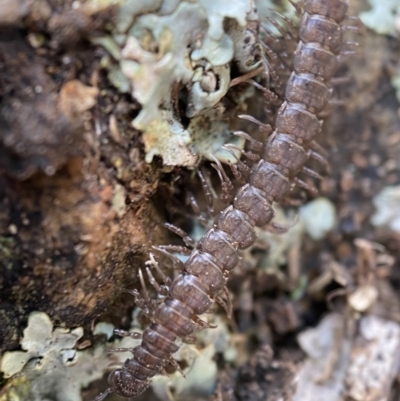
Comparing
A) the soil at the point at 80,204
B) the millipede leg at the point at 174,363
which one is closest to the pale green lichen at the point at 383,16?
the soil at the point at 80,204

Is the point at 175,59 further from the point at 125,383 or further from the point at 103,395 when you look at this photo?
the point at 103,395

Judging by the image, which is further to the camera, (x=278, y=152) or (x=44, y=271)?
(x=278, y=152)

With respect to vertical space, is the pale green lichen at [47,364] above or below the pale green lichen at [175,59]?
below

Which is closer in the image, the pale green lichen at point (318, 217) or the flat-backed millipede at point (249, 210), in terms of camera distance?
the flat-backed millipede at point (249, 210)

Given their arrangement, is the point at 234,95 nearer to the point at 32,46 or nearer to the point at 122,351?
the point at 32,46

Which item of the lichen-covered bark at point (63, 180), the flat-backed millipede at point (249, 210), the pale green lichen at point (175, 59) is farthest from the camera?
the flat-backed millipede at point (249, 210)

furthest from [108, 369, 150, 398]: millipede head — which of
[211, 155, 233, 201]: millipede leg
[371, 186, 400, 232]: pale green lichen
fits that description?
[371, 186, 400, 232]: pale green lichen

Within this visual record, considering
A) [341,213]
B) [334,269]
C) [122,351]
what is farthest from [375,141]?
[122,351]

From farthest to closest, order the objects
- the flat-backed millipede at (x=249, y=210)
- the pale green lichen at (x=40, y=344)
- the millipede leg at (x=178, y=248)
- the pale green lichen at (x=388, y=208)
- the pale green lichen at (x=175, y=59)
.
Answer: the pale green lichen at (x=388, y=208) → the millipede leg at (x=178, y=248) → the flat-backed millipede at (x=249, y=210) → the pale green lichen at (x=40, y=344) → the pale green lichen at (x=175, y=59)

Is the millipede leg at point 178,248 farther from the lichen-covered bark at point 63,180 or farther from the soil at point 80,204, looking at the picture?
the lichen-covered bark at point 63,180
